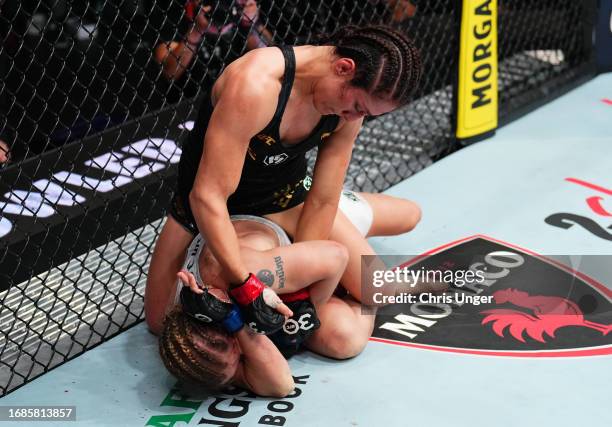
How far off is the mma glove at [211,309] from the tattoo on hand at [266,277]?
0.40ft

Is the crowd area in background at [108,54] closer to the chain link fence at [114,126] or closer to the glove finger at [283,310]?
the chain link fence at [114,126]

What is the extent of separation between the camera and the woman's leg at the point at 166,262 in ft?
7.52

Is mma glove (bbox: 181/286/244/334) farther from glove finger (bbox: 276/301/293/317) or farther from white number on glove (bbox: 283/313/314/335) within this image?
white number on glove (bbox: 283/313/314/335)

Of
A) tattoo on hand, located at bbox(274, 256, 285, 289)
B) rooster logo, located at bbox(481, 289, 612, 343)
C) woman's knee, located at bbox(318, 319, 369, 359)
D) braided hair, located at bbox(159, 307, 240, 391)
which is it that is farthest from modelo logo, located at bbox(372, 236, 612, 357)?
braided hair, located at bbox(159, 307, 240, 391)

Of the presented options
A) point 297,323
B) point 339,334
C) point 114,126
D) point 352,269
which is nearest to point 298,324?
point 297,323

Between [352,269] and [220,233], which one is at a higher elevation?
[220,233]

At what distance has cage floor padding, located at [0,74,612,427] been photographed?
2.01 meters

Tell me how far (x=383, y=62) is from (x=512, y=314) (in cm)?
86

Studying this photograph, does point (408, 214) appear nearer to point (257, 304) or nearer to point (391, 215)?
point (391, 215)

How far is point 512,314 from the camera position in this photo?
237 cm

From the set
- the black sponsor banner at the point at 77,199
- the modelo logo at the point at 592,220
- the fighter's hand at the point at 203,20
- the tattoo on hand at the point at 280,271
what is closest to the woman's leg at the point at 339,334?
the tattoo on hand at the point at 280,271

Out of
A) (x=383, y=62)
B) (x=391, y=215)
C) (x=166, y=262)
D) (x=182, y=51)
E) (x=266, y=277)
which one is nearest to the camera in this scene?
(x=383, y=62)

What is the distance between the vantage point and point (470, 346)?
2.24m

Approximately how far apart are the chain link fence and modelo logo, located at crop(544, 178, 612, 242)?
657 millimetres
